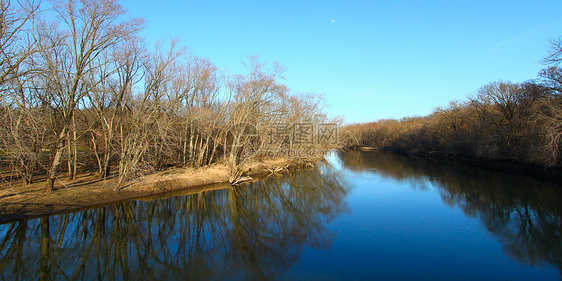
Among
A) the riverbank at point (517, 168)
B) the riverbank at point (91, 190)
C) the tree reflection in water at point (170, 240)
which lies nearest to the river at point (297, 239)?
the tree reflection in water at point (170, 240)

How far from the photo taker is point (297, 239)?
9750mm

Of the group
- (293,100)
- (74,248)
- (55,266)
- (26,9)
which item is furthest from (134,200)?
(293,100)

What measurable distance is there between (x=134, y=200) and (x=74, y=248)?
610 centimetres

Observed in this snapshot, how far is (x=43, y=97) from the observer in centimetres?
1339

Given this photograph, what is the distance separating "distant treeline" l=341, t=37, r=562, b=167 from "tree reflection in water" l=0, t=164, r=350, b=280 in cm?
1408

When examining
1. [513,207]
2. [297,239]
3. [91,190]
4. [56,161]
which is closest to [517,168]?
[513,207]

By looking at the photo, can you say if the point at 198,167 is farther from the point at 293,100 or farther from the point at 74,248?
the point at 74,248

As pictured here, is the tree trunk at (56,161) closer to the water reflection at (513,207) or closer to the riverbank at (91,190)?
the riverbank at (91,190)

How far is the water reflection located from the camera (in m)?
8.82

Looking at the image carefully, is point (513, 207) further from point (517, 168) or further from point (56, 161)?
point (56, 161)

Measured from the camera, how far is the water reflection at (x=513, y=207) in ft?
28.9

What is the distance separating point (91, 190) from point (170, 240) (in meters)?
7.26

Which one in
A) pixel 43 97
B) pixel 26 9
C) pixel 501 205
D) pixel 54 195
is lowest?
pixel 501 205

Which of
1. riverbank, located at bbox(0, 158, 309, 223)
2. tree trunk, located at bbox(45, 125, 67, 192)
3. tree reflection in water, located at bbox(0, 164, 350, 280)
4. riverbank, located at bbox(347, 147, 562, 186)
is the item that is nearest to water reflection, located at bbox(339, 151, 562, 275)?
riverbank, located at bbox(347, 147, 562, 186)
